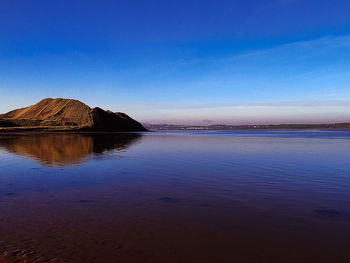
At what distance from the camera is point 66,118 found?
4218 inches

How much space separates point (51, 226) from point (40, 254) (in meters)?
1.19

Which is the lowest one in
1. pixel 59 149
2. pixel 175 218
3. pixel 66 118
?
pixel 175 218

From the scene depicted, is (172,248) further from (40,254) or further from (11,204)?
(11,204)

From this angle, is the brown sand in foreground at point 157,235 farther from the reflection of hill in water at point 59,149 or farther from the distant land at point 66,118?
the distant land at point 66,118

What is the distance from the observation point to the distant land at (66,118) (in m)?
91.2

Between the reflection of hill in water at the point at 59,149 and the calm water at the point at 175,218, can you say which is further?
the reflection of hill in water at the point at 59,149

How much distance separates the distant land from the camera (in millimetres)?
91188

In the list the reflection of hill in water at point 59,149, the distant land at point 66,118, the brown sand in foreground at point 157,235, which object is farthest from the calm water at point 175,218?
the distant land at point 66,118

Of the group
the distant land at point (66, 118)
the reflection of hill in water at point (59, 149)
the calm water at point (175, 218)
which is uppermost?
the distant land at point (66, 118)

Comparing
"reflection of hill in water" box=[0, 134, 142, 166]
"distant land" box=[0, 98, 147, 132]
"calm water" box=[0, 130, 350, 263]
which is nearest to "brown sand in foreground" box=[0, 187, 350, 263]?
"calm water" box=[0, 130, 350, 263]

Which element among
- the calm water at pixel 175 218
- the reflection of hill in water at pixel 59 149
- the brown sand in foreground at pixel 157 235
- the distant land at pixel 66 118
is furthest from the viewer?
the distant land at pixel 66 118

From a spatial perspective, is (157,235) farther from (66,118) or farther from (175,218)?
(66,118)

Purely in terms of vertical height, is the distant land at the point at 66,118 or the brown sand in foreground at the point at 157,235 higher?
the distant land at the point at 66,118

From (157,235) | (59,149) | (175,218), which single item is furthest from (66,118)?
(157,235)
